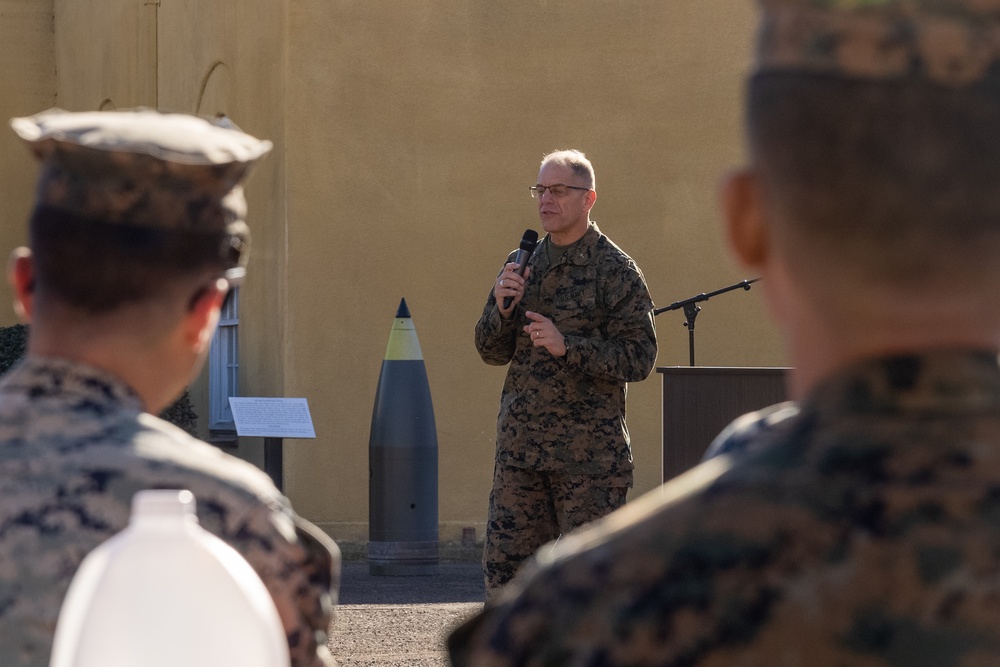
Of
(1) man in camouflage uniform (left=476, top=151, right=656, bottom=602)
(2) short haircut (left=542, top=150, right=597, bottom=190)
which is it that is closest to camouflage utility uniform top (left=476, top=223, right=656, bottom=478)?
(1) man in camouflage uniform (left=476, top=151, right=656, bottom=602)

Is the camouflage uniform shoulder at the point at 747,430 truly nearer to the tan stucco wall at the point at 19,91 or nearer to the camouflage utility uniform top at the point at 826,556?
the camouflage utility uniform top at the point at 826,556

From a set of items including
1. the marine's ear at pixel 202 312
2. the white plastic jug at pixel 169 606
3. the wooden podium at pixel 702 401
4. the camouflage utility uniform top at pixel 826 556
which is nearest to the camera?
the camouflage utility uniform top at pixel 826 556

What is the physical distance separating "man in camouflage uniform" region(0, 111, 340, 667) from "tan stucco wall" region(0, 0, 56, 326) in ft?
62.8

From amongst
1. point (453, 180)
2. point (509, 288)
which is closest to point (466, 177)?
point (453, 180)

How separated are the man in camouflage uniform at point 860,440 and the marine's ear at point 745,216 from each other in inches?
2.3

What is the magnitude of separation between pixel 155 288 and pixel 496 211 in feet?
37.2

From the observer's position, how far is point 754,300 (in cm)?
1370

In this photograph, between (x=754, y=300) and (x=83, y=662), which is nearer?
(x=83, y=662)

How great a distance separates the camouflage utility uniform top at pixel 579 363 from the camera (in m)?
6.54

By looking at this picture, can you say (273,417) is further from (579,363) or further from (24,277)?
(24,277)


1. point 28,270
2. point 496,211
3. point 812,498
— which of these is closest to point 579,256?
point 28,270

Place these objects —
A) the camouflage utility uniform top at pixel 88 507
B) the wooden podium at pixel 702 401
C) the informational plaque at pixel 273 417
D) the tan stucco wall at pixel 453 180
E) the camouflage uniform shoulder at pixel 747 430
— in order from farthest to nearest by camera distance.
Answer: the tan stucco wall at pixel 453 180, the informational plaque at pixel 273 417, the wooden podium at pixel 702 401, the camouflage utility uniform top at pixel 88 507, the camouflage uniform shoulder at pixel 747 430

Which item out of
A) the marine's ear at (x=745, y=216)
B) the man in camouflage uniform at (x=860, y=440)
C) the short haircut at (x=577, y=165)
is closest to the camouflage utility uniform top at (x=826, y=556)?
the man in camouflage uniform at (x=860, y=440)

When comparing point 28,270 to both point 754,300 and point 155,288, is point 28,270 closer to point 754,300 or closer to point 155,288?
point 155,288
